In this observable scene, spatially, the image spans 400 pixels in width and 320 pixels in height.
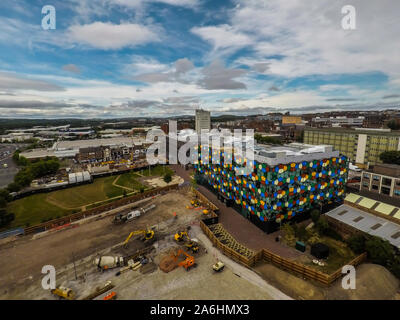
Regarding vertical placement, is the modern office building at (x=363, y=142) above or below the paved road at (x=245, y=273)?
above

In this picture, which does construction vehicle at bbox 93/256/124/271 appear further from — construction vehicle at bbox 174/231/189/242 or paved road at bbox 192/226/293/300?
paved road at bbox 192/226/293/300

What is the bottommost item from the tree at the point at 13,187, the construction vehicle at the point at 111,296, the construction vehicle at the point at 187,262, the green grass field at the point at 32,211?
the green grass field at the point at 32,211

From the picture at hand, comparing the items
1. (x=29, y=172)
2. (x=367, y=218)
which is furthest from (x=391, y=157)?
(x=29, y=172)

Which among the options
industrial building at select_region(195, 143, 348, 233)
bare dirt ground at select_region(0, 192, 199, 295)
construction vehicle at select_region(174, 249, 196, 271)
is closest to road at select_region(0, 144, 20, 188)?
bare dirt ground at select_region(0, 192, 199, 295)

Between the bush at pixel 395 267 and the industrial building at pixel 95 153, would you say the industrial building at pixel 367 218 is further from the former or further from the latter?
the industrial building at pixel 95 153

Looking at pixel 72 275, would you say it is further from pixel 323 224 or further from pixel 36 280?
pixel 323 224

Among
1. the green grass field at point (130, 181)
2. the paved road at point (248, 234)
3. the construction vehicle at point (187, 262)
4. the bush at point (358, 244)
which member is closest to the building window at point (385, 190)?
the bush at point (358, 244)

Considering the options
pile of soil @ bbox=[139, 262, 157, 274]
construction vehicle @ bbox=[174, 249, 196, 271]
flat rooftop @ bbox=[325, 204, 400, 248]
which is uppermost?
flat rooftop @ bbox=[325, 204, 400, 248]
